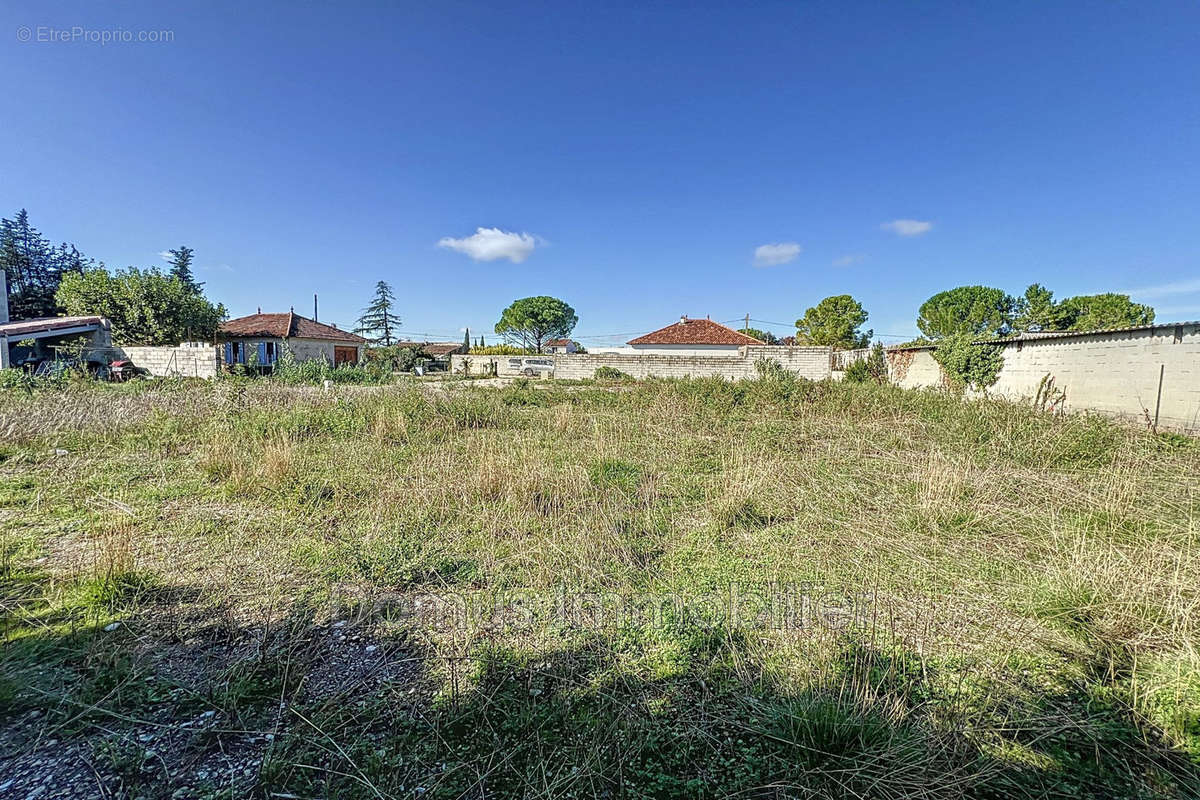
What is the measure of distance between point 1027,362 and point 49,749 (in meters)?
15.1

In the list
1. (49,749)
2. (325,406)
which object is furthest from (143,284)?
(49,749)

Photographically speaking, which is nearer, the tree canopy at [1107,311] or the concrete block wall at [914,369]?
the concrete block wall at [914,369]

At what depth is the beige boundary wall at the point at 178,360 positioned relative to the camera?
1501cm

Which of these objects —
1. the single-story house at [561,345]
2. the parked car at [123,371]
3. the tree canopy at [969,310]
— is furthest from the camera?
the single-story house at [561,345]

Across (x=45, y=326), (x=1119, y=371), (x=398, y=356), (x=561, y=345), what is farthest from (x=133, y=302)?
(x=561, y=345)

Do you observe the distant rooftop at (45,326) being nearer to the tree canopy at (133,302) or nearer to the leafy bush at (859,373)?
Result: the tree canopy at (133,302)

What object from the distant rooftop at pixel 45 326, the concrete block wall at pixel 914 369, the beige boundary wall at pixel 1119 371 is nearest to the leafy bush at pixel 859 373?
the concrete block wall at pixel 914 369

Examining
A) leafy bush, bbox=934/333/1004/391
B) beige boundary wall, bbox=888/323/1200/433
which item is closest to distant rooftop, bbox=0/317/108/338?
leafy bush, bbox=934/333/1004/391

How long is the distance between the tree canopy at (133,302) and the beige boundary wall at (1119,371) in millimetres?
29930

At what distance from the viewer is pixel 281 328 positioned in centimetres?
2480

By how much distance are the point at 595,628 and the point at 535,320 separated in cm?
5296

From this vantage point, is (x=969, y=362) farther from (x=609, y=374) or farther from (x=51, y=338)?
(x=51, y=338)

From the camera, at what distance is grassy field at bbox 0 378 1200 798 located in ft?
5.35

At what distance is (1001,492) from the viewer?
4.45 metres
